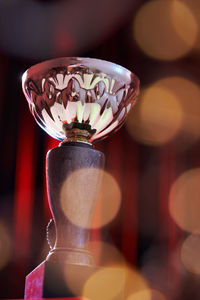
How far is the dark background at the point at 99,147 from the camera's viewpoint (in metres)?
1.67

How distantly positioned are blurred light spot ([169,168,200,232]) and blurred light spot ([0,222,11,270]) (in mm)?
692

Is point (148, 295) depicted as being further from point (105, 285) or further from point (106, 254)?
point (105, 285)

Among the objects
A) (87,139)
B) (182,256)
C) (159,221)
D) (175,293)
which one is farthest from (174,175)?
(87,139)

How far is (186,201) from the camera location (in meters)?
1.90

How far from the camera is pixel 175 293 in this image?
1707 mm

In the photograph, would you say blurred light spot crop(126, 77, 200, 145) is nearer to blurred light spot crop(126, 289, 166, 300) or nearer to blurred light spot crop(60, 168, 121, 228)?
blurred light spot crop(126, 289, 166, 300)

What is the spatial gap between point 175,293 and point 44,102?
4.05 feet

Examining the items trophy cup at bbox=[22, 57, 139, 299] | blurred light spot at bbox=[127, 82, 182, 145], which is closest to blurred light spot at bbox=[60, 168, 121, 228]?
trophy cup at bbox=[22, 57, 139, 299]

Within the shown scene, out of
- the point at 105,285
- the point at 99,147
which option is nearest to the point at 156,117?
the point at 99,147

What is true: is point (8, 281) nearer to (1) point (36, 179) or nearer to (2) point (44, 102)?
(1) point (36, 179)

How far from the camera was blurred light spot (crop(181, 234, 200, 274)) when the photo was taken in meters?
1.77

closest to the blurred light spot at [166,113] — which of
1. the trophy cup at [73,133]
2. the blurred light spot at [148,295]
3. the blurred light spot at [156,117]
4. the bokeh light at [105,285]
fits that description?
the blurred light spot at [156,117]

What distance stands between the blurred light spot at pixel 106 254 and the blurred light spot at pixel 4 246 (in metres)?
0.33

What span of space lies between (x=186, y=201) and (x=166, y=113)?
42cm
